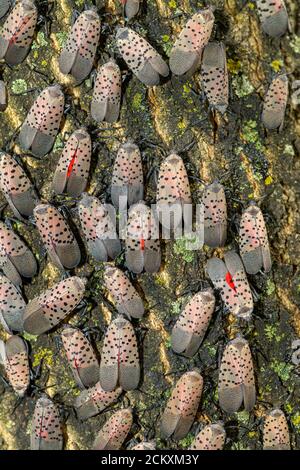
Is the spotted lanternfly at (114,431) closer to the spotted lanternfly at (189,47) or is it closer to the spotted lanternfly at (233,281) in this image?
the spotted lanternfly at (233,281)

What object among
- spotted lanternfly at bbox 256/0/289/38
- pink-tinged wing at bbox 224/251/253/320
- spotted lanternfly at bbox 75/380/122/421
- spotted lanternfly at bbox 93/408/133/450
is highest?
spotted lanternfly at bbox 256/0/289/38

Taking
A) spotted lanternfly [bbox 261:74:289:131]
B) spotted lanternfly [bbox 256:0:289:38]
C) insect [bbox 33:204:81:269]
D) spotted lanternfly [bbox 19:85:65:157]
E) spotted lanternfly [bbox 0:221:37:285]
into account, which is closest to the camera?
spotted lanternfly [bbox 256:0:289:38]

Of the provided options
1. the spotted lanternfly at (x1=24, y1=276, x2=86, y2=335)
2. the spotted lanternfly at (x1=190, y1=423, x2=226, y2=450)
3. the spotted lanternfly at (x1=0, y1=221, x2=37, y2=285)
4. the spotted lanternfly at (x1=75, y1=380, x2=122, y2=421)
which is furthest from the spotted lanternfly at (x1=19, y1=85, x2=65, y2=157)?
the spotted lanternfly at (x1=190, y1=423, x2=226, y2=450)

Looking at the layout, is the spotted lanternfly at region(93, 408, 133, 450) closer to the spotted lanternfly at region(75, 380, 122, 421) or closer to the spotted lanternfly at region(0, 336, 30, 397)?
the spotted lanternfly at region(75, 380, 122, 421)

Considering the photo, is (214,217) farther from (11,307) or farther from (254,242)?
(11,307)

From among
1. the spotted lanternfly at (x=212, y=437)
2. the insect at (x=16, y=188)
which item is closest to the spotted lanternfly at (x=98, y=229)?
the insect at (x=16, y=188)

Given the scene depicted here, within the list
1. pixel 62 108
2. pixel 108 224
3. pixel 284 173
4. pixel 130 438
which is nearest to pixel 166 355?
pixel 130 438

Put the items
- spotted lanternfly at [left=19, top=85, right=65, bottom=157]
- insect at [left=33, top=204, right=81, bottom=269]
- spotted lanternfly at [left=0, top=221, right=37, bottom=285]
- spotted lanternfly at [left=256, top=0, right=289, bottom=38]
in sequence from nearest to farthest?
spotted lanternfly at [left=256, top=0, right=289, bottom=38]
spotted lanternfly at [left=19, top=85, right=65, bottom=157]
insect at [left=33, top=204, right=81, bottom=269]
spotted lanternfly at [left=0, top=221, right=37, bottom=285]

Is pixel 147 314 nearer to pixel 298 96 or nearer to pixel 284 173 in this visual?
pixel 284 173
